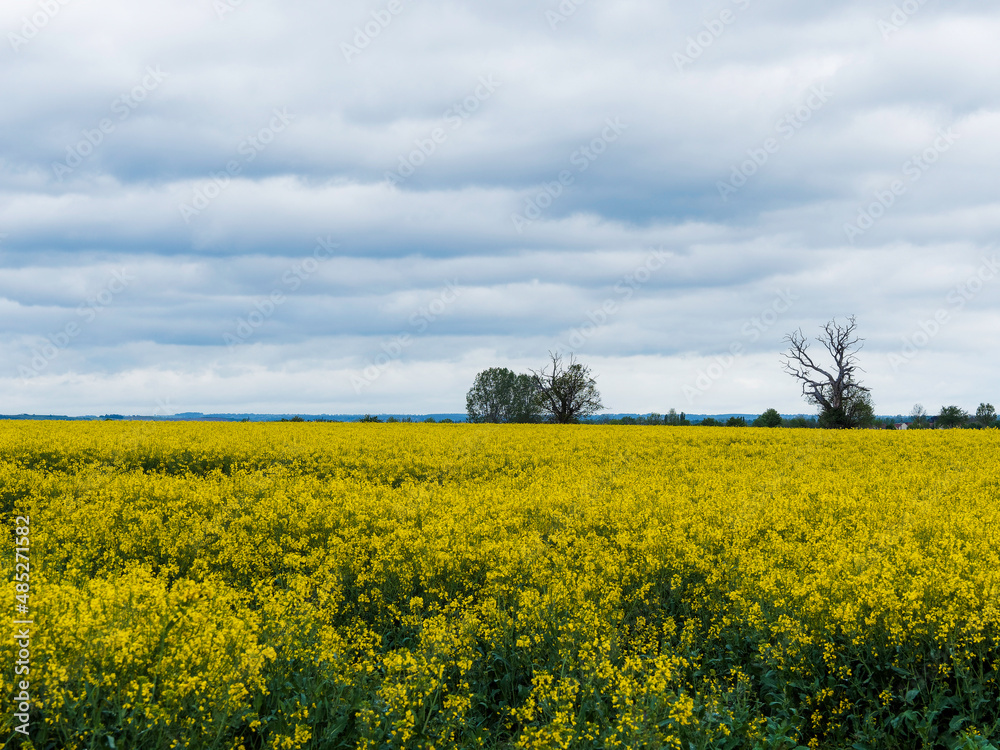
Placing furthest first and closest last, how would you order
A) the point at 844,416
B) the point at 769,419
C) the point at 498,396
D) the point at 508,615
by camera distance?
Answer: the point at 498,396 → the point at 769,419 → the point at 844,416 → the point at 508,615

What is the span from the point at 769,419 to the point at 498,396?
1884 inches

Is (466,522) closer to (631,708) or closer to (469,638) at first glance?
(469,638)

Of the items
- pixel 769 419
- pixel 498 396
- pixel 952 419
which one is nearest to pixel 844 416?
pixel 769 419

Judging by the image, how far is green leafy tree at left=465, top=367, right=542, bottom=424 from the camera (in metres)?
97.8

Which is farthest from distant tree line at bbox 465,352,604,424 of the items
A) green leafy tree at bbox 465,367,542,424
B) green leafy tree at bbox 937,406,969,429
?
green leafy tree at bbox 937,406,969,429

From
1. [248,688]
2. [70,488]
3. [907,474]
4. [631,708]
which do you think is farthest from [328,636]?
[907,474]

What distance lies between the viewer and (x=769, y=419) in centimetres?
6306

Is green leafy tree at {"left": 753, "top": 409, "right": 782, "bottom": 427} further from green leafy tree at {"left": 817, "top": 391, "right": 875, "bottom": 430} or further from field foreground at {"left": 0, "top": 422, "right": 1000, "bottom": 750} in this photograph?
field foreground at {"left": 0, "top": 422, "right": 1000, "bottom": 750}

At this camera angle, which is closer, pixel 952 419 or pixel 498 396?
pixel 952 419

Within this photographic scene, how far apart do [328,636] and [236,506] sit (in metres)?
6.20

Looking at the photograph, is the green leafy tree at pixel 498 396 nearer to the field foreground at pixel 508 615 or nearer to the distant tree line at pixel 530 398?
the distant tree line at pixel 530 398

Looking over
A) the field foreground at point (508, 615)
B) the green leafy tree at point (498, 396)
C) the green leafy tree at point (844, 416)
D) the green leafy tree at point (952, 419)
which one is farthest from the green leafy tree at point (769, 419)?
the field foreground at point (508, 615)

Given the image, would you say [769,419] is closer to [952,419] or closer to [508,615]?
[952,419]

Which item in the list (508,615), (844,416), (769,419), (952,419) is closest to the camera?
(508,615)
